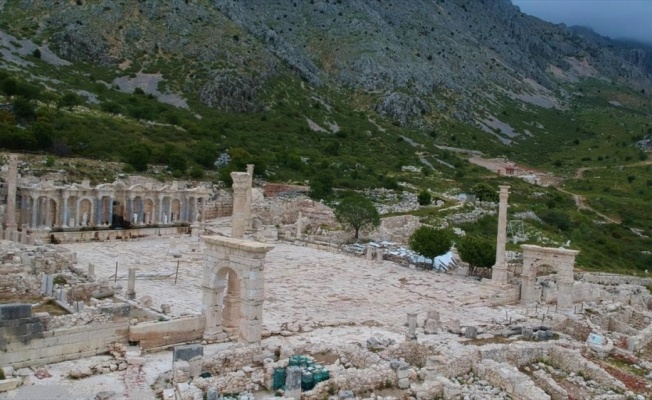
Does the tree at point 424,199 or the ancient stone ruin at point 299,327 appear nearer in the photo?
the ancient stone ruin at point 299,327

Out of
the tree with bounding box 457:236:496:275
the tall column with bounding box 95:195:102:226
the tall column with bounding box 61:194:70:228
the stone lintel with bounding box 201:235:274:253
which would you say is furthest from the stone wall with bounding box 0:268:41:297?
the tree with bounding box 457:236:496:275

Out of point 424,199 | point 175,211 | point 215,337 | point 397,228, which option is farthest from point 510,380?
point 424,199

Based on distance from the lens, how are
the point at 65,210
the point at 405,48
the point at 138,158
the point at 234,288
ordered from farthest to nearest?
the point at 405,48 < the point at 138,158 < the point at 65,210 < the point at 234,288

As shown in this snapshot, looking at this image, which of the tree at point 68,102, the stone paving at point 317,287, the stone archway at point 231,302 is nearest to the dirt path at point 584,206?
the stone paving at point 317,287

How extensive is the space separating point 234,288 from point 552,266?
14.5 meters

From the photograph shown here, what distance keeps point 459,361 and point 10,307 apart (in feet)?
33.7

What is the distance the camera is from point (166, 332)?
16250 mm

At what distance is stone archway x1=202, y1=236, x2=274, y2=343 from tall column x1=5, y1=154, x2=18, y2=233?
18.2m

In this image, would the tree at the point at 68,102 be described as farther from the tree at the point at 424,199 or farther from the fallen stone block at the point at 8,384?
the fallen stone block at the point at 8,384

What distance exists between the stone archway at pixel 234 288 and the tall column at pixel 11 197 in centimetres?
1818

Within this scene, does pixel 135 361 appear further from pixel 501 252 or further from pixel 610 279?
pixel 610 279

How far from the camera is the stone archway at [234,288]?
16.4 meters

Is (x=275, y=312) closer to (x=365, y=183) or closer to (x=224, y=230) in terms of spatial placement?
(x=224, y=230)

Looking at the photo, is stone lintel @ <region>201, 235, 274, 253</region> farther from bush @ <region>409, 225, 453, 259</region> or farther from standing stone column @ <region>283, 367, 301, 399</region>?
bush @ <region>409, 225, 453, 259</region>
